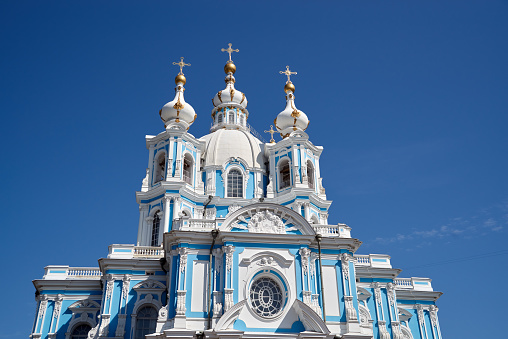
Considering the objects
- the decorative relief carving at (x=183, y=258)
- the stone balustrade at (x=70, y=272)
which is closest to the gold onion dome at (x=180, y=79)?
the stone balustrade at (x=70, y=272)

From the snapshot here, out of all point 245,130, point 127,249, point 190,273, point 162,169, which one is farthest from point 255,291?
point 245,130

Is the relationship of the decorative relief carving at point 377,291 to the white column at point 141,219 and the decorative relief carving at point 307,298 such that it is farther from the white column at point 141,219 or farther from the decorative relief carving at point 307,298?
the white column at point 141,219

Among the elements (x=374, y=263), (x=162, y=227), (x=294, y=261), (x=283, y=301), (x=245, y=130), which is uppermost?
(x=245, y=130)

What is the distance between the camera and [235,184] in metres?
36.2

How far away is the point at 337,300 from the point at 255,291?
3981 mm

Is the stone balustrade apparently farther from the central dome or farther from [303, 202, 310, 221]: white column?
[303, 202, 310, 221]: white column

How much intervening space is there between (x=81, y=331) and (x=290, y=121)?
19067 millimetres

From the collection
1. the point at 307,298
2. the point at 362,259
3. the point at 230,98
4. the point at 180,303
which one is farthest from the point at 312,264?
the point at 230,98

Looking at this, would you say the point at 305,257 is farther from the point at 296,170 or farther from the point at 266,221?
the point at 296,170

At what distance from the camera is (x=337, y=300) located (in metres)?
25.8

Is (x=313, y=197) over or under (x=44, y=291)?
over

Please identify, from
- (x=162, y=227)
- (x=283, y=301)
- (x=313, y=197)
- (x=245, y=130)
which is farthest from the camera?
(x=245, y=130)

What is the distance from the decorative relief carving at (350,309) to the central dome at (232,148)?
44.5 feet

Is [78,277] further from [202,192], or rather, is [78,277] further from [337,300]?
[337,300]
